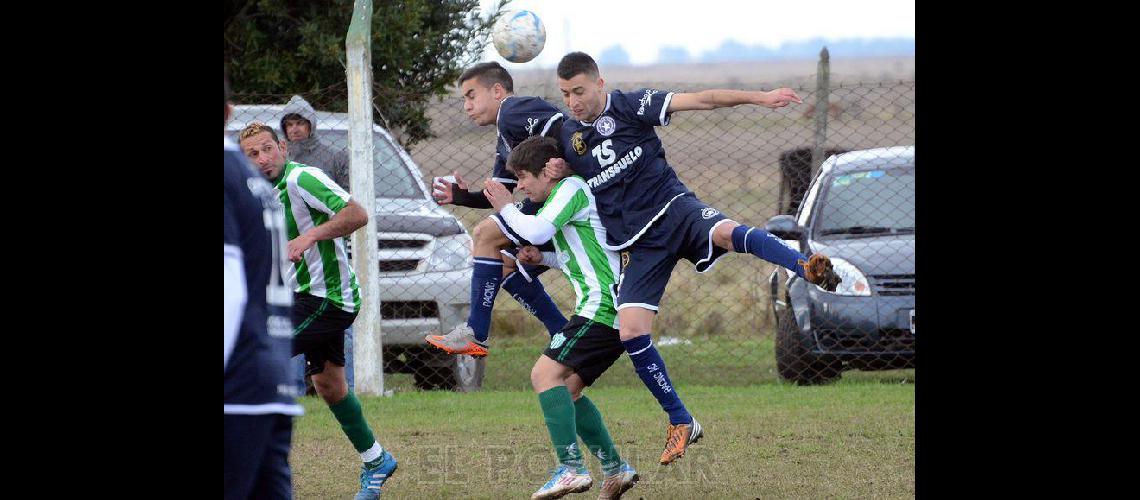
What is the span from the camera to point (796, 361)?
970 centimetres

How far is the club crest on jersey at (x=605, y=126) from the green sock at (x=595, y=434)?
1.29 meters

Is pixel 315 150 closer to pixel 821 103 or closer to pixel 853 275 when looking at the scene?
pixel 853 275

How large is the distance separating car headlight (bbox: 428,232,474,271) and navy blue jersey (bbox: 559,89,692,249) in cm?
335

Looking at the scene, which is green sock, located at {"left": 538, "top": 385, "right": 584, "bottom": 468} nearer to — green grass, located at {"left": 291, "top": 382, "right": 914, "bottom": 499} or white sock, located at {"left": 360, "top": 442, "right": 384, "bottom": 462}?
green grass, located at {"left": 291, "top": 382, "right": 914, "bottom": 499}

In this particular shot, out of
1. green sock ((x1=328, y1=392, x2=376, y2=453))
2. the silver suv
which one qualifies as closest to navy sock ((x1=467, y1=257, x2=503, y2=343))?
green sock ((x1=328, y1=392, x2=376, y2=453))

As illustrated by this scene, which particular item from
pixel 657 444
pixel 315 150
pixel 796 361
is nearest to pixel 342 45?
pixel 315 150

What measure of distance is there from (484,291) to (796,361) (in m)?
3.61

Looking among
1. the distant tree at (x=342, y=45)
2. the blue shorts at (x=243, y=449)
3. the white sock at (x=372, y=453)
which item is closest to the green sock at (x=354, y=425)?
the white sock at (x=372, y=453)

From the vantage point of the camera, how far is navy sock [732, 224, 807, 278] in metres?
6.09

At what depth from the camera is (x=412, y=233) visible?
975 centimetres
